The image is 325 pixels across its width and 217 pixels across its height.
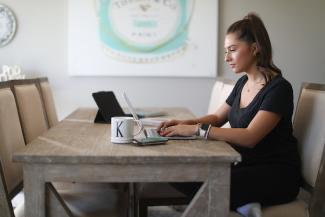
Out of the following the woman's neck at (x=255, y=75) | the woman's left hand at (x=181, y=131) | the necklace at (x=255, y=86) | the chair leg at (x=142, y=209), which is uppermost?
the woman's neck at (x=255, y=75)

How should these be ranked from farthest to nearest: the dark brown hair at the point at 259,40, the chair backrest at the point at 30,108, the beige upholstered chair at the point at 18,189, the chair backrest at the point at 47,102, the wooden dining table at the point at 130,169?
the chair backrest at the point at 47,102 → the chair backrest at the point at 30,108 → the dark brown hair at the point at 259,40 → the beige upholstered chair at the point at 18,189 → the wooden dining table at the point at 130,169

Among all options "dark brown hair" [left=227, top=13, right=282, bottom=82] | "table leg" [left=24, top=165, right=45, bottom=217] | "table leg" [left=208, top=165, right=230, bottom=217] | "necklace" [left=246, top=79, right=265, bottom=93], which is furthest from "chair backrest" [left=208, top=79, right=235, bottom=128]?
"table leg" [left=24, top=165, right=45, bottom=217]

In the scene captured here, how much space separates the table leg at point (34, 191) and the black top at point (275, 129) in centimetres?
78

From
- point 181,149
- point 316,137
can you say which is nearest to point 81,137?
point 181,149

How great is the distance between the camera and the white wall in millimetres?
3316

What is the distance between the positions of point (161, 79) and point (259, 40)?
1846mm

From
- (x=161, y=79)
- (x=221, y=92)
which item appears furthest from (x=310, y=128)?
(x=161, y=79)

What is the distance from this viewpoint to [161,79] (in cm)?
341

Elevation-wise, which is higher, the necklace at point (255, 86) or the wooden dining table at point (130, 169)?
the necklace at point (255, 86)

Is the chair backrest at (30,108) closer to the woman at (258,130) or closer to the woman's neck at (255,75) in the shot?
the woman at (258,130)

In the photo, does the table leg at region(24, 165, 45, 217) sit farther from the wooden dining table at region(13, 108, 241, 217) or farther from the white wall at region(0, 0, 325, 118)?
the white wall at region(0, 0, 325, 118)

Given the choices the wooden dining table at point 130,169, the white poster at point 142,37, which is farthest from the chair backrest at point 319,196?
the white poster at point 142,37

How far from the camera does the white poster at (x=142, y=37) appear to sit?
3.31 m

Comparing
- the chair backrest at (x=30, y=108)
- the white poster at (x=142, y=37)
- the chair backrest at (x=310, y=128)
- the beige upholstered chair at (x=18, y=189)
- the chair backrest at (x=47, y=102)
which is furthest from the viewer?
the white poster at (x=142, y=37)
